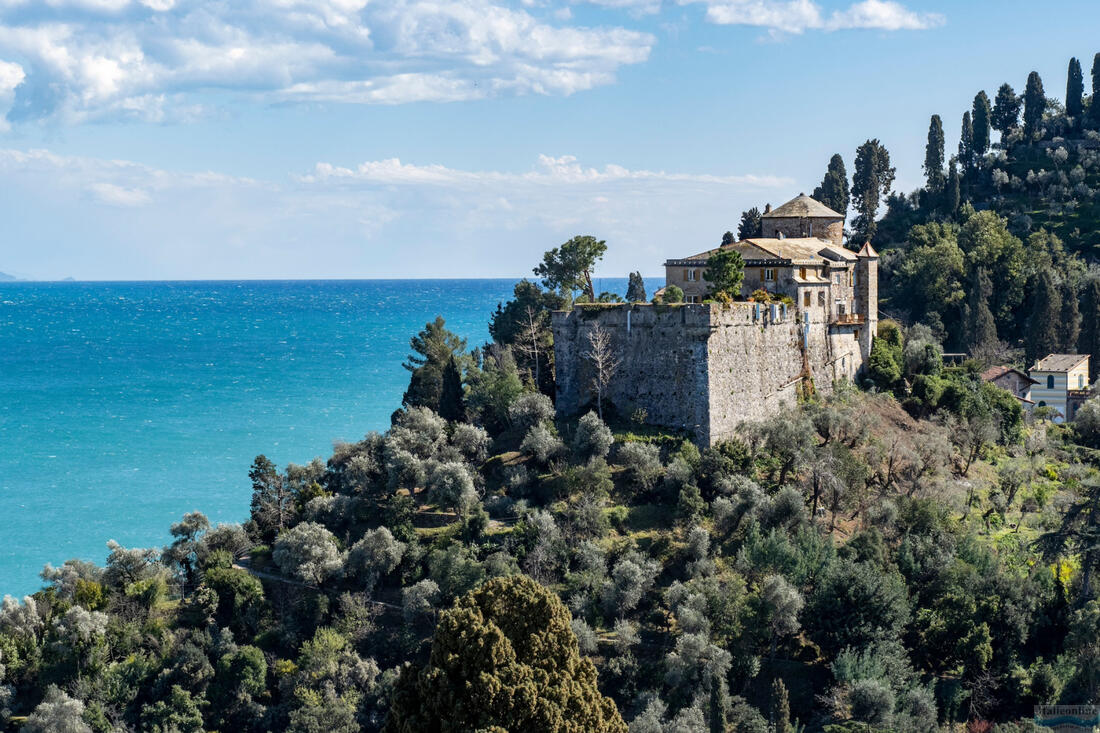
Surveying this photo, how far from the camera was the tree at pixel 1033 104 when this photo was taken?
354 feet

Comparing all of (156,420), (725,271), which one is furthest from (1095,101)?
(156,420)

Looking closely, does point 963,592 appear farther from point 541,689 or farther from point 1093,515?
point 541,689

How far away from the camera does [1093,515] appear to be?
4122cm

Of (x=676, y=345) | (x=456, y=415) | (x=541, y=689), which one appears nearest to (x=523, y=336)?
(x=456, y=415)

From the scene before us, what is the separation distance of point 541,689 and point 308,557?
16.8m

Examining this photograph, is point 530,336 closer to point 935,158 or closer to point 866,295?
point 866,295

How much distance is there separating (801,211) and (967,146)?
5250cm

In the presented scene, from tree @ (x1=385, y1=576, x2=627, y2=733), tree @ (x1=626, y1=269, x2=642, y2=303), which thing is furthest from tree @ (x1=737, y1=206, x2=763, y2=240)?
tree @ (x1=385, y1=576, x2=627, y2=733)

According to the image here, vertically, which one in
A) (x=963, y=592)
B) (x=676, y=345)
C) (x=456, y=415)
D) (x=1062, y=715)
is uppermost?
(x=676, y=345)

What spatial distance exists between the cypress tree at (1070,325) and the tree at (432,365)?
131 ft

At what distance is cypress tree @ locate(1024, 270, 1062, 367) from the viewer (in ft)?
236

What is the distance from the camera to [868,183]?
88.1m

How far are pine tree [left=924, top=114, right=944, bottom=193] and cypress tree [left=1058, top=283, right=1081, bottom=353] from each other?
2550 cm

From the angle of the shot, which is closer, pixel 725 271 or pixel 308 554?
pixel 308 554
